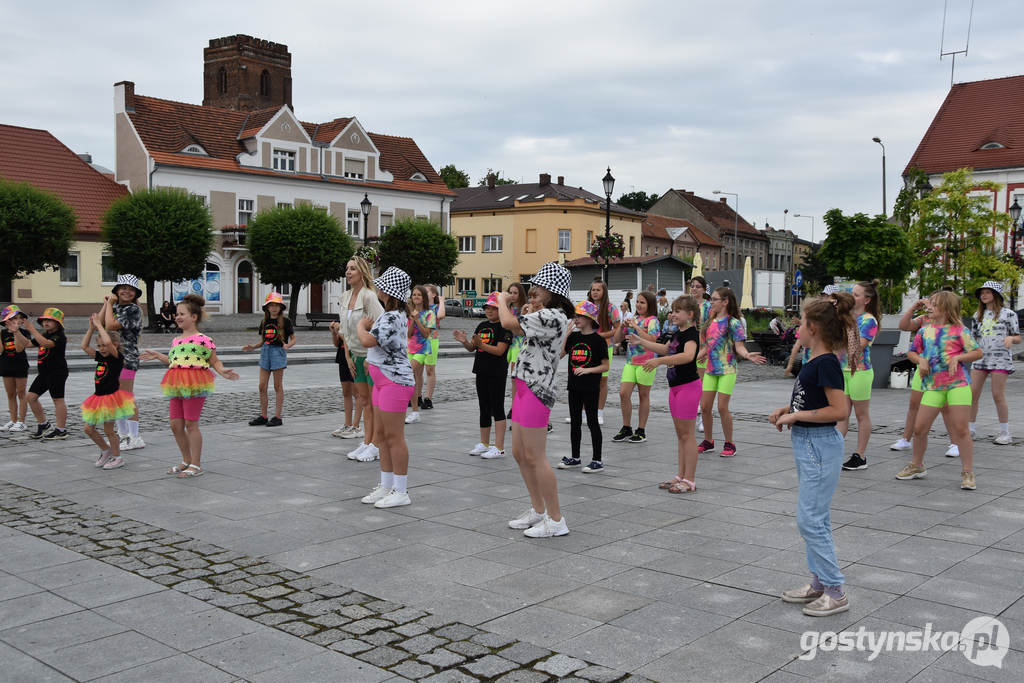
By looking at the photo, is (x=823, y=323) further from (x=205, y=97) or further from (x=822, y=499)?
(x=205, y=97)

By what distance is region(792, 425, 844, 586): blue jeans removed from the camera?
462 centimetres

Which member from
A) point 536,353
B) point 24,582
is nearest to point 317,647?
point 24,582

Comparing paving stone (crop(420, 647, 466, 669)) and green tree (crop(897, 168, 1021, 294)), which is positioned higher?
green tree (crop(897, 168, 1021, 294))

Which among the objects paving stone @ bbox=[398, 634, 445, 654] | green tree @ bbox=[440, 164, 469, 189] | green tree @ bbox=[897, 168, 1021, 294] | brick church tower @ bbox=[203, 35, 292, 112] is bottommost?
paving stone @ bbox=[398, 634, 445, 654]

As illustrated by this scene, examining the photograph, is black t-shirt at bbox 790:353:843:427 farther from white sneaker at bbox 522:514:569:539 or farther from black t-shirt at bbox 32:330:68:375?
black t-shirt at bbox 32:330:68:375

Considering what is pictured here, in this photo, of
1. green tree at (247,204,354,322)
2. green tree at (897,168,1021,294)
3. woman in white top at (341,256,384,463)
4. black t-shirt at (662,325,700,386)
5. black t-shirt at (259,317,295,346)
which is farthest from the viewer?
green tree at (247,204,354,322)

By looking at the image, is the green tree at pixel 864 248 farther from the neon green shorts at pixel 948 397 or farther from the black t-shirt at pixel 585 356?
the black t-shirt at pixel 585 356

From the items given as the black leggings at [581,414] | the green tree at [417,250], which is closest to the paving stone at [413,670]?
the black leggings at [581,414]

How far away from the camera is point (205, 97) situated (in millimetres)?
77375

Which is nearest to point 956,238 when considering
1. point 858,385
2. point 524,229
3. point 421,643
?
point 858,385

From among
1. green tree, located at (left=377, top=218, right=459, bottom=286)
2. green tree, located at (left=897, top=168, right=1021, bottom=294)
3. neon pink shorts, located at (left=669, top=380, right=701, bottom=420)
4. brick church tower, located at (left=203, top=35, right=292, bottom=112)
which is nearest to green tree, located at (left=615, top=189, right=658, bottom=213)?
brick church tower, located at (left=203, top=35, right=292, bottom=112)

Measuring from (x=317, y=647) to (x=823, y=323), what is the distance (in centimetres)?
302

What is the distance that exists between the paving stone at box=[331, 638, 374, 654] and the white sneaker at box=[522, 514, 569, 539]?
6.65ft

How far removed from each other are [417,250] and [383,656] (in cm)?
4137
